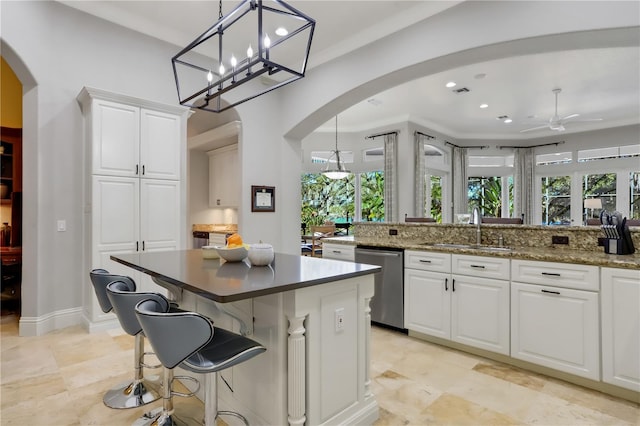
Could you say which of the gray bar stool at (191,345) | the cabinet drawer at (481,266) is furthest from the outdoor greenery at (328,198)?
the gray bar stool at (191,345)

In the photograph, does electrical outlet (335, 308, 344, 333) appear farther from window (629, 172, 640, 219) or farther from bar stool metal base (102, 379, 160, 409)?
window (629, 172, 640, 219)

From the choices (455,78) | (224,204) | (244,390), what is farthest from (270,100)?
(244,390)

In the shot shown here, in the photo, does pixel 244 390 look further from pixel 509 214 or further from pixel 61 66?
pixel 509 214

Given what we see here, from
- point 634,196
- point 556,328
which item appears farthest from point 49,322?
point 634,196

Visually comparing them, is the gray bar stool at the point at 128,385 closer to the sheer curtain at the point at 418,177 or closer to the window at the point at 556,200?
the sheer curtain at the point at 418,177

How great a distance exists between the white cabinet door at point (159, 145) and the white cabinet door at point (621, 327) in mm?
4108

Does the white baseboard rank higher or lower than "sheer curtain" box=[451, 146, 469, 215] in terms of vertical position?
lower

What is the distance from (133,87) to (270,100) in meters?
1.88

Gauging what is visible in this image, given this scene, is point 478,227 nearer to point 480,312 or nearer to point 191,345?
point 480,312

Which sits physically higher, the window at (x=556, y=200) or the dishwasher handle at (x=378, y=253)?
the window at (x=556, y=200)

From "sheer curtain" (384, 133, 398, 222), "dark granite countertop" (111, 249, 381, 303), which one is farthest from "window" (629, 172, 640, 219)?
"dark granite countertop" (111, 249, 381, 303)

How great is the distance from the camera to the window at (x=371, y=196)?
8562mm

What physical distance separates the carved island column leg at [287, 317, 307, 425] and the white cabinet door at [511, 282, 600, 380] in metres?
1.93

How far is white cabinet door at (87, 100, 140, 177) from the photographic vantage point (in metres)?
3.59
